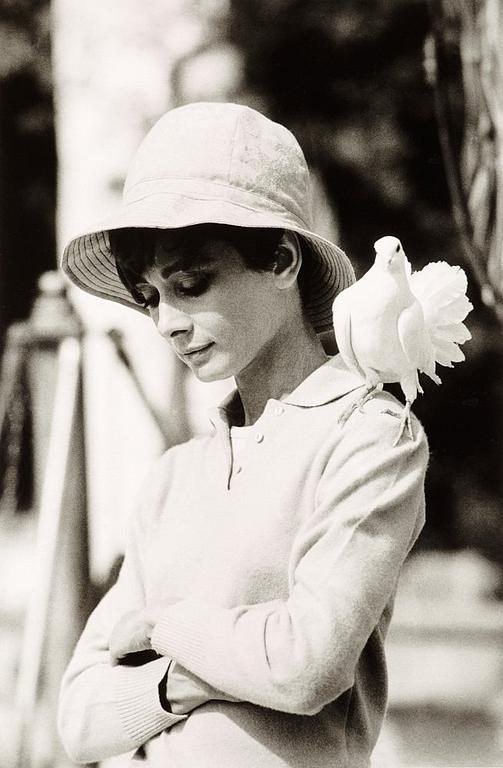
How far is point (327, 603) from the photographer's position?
2.82 feet

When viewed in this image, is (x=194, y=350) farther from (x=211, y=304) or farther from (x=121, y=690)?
(x=121, y=690)

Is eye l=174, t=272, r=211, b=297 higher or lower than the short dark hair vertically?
lower

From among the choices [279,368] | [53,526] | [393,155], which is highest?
[279,368]

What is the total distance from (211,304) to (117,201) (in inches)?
51.3

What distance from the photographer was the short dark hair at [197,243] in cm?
101

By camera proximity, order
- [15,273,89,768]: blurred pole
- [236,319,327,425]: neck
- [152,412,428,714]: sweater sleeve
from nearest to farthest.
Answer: [152,412,428,714]: sweater sleeve → [236,319,327,425]: neck → [15,273,89,768]: blurred pole

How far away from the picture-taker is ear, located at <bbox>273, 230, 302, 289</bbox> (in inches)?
41.0

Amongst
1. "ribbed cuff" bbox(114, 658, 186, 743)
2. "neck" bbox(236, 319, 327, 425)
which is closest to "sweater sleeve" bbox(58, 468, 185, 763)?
"ribbed cuff" bbox(114, 658, 186, 743)

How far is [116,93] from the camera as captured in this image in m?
2.24

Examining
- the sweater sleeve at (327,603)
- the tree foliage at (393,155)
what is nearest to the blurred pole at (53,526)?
the tree foliage at (393,155)

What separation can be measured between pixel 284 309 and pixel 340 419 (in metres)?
0.15

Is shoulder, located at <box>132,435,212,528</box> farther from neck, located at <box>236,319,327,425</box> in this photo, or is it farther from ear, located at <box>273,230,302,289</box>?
ear, located at <box>273,230,302,289</box>

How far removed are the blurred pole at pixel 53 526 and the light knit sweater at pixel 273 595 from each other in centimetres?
106

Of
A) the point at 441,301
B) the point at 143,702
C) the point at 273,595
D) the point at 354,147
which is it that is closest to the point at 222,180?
the point at 441,301
